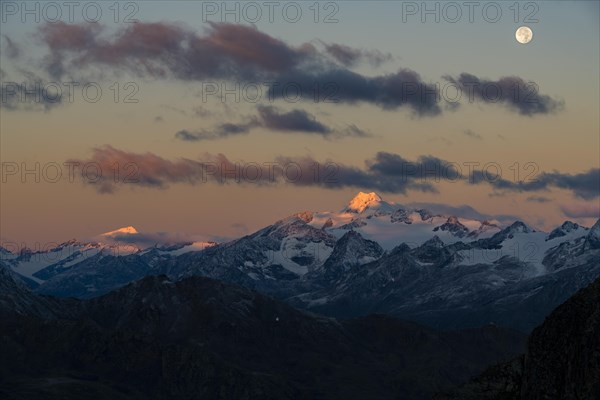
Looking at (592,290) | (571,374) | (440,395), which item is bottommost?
(440,395)

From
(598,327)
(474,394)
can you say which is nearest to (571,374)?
(598,327)

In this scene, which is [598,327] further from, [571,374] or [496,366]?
[496,366]

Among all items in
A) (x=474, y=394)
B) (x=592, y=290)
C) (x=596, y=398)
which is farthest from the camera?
(x=474, y=394)

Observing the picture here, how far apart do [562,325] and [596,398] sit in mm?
9292

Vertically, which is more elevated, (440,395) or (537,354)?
(537,354)

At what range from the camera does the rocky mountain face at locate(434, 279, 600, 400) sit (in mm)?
81375

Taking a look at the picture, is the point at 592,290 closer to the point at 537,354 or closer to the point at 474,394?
the point at 537,354

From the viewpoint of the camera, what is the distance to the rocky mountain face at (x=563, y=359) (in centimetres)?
8138

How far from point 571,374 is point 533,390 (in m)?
4.98

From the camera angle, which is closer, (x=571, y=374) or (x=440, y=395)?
(x=571, y=374)

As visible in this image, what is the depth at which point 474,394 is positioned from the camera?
94.8m

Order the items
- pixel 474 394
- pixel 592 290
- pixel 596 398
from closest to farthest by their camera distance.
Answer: pixel 596 398 → pixel 592 290 → pixel 474 394

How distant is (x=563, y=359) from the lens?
280 feet

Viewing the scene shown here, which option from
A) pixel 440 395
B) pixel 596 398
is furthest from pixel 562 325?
pixel 440 395
